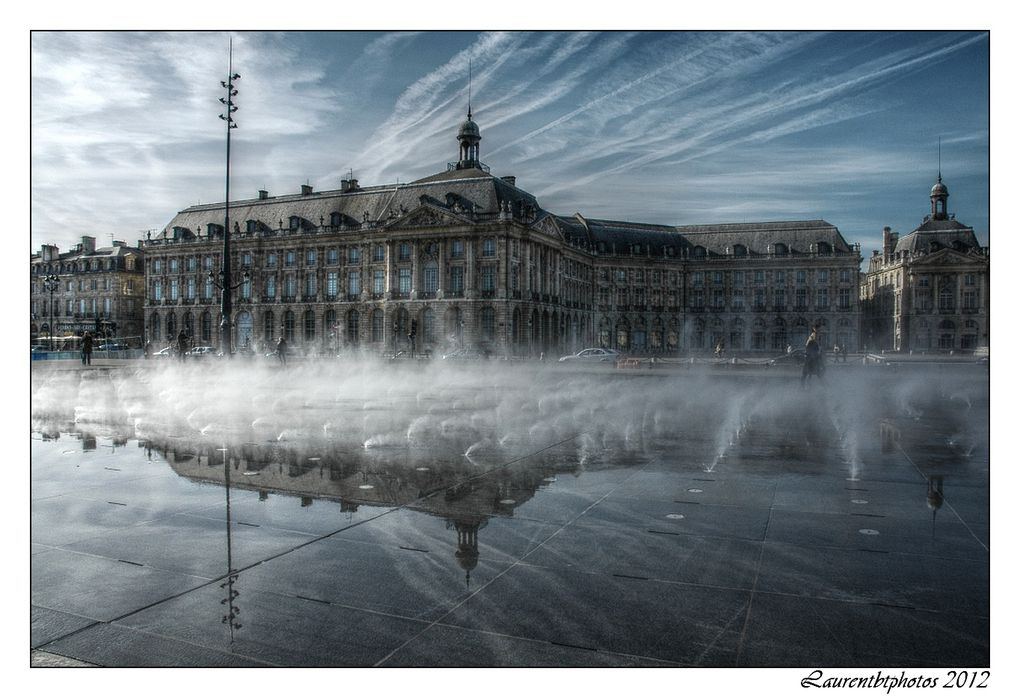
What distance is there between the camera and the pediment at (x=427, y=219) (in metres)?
71.6

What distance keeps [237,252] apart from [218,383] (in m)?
66.0

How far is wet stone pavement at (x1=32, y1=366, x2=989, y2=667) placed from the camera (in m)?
4.04

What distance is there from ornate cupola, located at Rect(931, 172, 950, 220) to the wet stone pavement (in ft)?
11.2

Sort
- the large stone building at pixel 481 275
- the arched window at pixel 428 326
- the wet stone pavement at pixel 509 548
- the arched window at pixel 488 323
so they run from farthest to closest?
the arched window at pixel 428 326 < the large stone building at pixel 481 275 < the arched window at pixel 488 323 < the wet stone pavement at pixel 509 548

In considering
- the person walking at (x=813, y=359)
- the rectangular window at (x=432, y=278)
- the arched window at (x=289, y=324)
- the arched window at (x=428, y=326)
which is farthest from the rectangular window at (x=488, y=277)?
the person walking at (x=813, y=359)

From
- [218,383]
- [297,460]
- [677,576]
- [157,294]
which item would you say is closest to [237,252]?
[157,294]

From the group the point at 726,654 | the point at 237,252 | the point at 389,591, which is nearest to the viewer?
the point at 726,654

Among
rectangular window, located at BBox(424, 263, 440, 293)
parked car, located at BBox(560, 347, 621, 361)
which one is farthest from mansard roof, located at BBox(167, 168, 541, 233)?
parked car, located at BBox(560, 347, 621, 361)

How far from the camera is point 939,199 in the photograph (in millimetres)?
13234

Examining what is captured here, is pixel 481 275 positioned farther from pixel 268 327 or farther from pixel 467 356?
pixel 268 327

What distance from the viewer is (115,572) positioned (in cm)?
511

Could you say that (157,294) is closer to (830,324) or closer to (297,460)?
(830,324)

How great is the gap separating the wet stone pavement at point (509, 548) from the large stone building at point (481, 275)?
59.8 meters

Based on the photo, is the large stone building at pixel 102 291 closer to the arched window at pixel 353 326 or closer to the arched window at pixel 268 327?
the arched window at pixel 268 327
